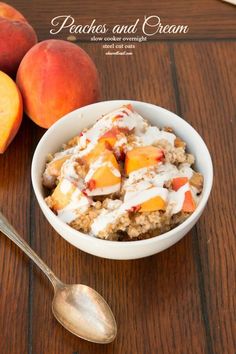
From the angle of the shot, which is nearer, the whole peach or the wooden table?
the wooden table

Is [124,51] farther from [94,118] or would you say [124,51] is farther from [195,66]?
[94,118]

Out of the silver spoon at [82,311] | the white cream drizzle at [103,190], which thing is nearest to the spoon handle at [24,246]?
the silver spoon at [82,311]

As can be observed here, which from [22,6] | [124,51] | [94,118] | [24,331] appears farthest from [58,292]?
[22,6]

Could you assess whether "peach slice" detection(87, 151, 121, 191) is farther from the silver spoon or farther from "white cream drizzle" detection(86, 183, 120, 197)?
the silver spoon

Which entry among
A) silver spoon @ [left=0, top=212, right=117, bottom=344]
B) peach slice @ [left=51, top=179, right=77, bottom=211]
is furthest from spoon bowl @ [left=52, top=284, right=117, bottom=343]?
peach slice @ [left=51, top=179, right=77, bottom=211]

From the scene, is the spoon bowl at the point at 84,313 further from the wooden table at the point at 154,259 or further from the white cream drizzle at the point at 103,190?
the white cream drizzle at the point at 103,190
